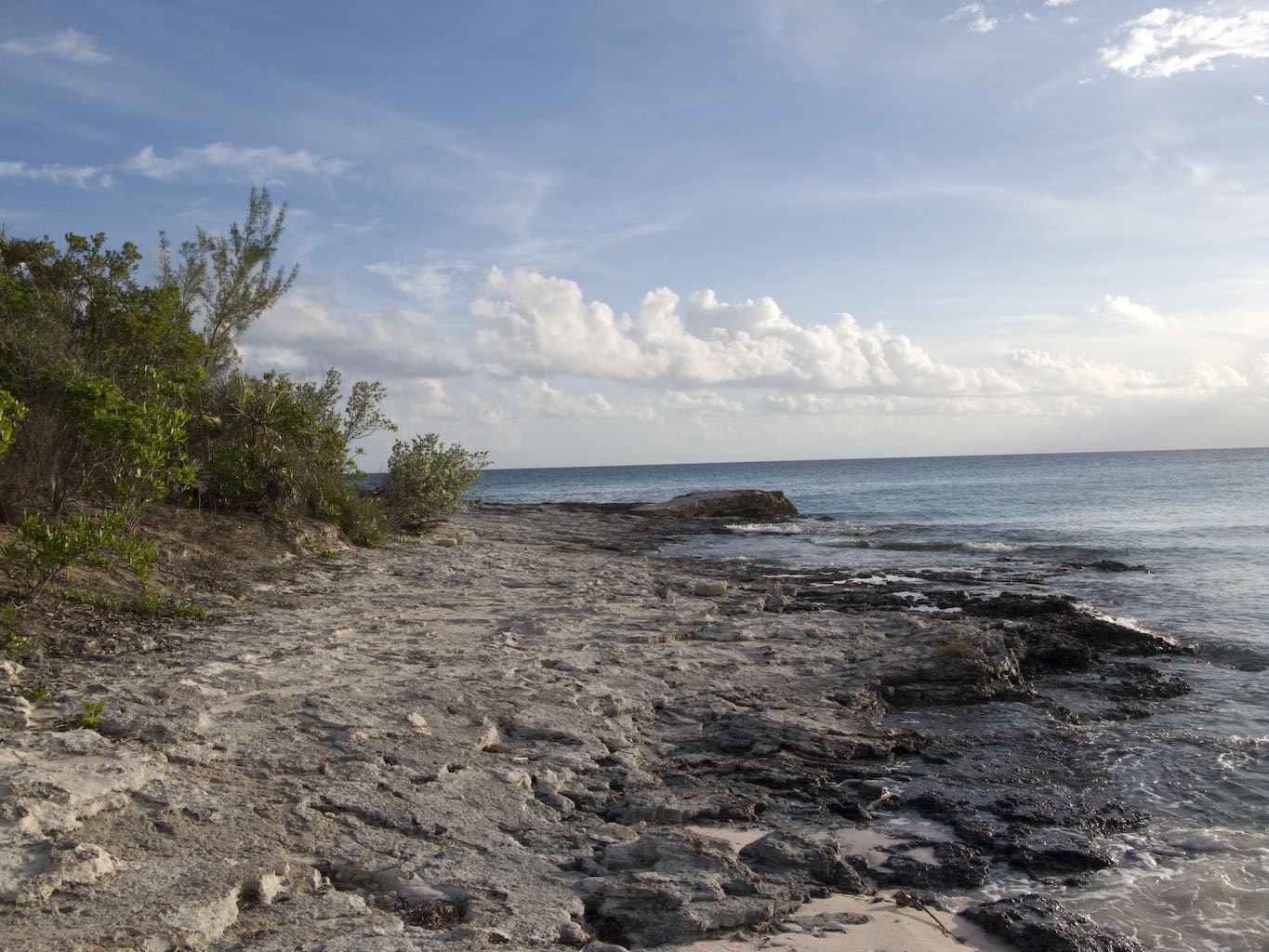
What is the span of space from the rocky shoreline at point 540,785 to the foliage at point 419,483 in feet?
26.3

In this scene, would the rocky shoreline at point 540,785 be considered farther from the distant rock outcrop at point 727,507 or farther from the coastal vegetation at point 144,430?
the distant rock outcrop at point 727,507

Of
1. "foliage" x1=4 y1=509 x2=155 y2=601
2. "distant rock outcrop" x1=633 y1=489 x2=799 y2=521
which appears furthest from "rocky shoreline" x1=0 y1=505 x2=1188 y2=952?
"distant rock outcrop" x1=633 y1=489 x2=799 y2=521

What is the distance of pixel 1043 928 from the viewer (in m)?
4.44

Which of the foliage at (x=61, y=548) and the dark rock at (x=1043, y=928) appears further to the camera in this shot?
the foliage at (x=61, y=548)

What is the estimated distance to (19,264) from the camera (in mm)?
12953

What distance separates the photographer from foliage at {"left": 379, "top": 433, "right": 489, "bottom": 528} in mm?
18938

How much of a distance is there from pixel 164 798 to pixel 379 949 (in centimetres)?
178

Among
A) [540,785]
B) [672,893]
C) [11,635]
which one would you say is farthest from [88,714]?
[672,893]

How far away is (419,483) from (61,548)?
11856 mm

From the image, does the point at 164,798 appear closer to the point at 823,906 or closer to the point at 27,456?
the point at 823,906

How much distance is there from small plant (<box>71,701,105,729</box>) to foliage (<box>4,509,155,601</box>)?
1.91 m

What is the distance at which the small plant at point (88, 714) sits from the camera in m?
5.42

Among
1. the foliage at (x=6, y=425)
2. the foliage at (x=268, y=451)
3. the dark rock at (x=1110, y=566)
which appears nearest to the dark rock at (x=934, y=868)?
the foliage at (x=6, y=425)

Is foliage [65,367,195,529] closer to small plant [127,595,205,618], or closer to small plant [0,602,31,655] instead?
small plant [127,595,205,618]
